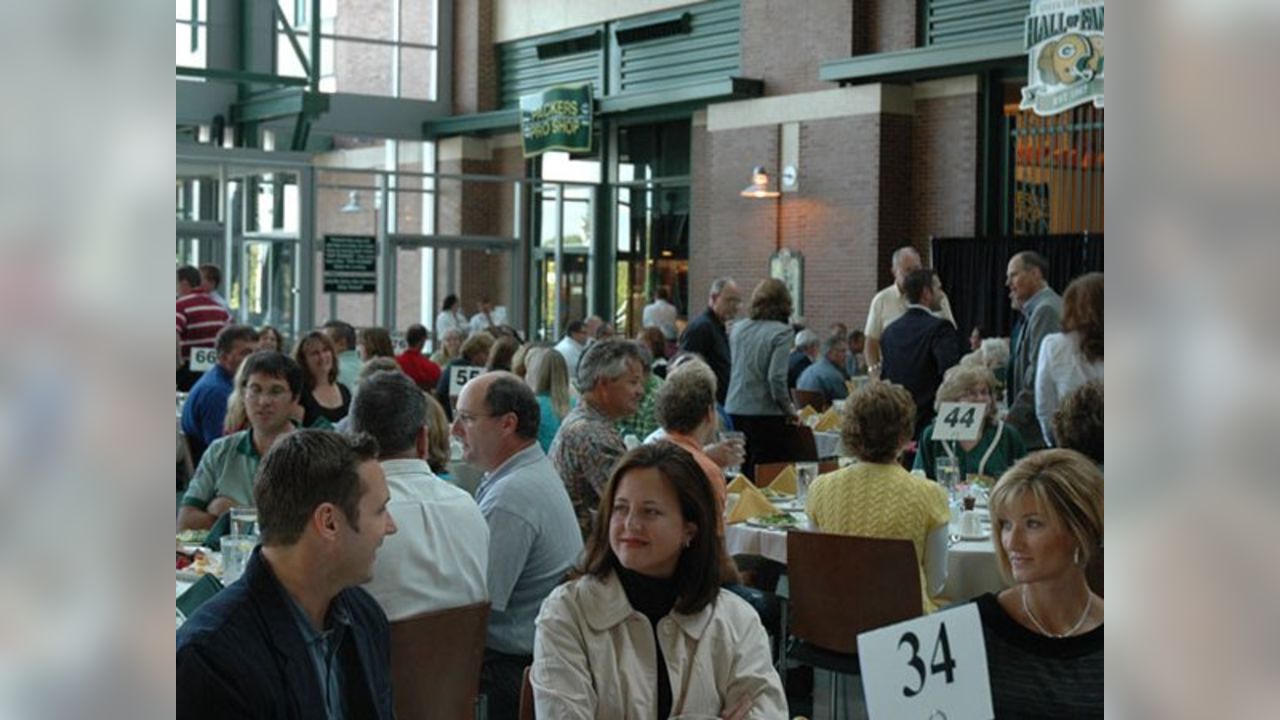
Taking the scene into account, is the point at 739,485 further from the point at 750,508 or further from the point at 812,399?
the point at 812,399

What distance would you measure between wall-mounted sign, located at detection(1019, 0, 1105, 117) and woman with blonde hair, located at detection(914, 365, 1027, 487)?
7899 mm

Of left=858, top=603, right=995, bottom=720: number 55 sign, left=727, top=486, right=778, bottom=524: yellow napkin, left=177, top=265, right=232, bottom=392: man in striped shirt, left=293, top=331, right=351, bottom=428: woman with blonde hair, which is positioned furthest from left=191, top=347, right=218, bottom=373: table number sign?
left=858, top=603, right=995, bottom=720: number 55 sign

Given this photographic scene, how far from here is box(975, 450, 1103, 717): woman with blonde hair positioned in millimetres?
3164

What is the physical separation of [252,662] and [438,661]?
0.89 m

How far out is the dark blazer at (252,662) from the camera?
8.30 ft

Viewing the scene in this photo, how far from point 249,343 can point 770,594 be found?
3.15 metres

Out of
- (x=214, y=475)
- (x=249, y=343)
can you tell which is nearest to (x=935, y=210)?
(x=249, y=343)

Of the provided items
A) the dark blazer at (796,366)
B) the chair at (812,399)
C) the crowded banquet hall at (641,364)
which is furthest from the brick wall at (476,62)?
the chair at (812,399)

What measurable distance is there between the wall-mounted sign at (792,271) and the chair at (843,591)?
12356 mm

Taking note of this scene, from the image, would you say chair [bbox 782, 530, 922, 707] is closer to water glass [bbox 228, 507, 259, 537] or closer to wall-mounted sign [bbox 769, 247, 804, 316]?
water glass [bbox 228, 507, 259, 537]

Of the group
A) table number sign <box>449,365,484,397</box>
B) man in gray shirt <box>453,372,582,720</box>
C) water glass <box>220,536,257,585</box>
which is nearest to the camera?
man in gray shirt <box>453,372,582,720</box>
